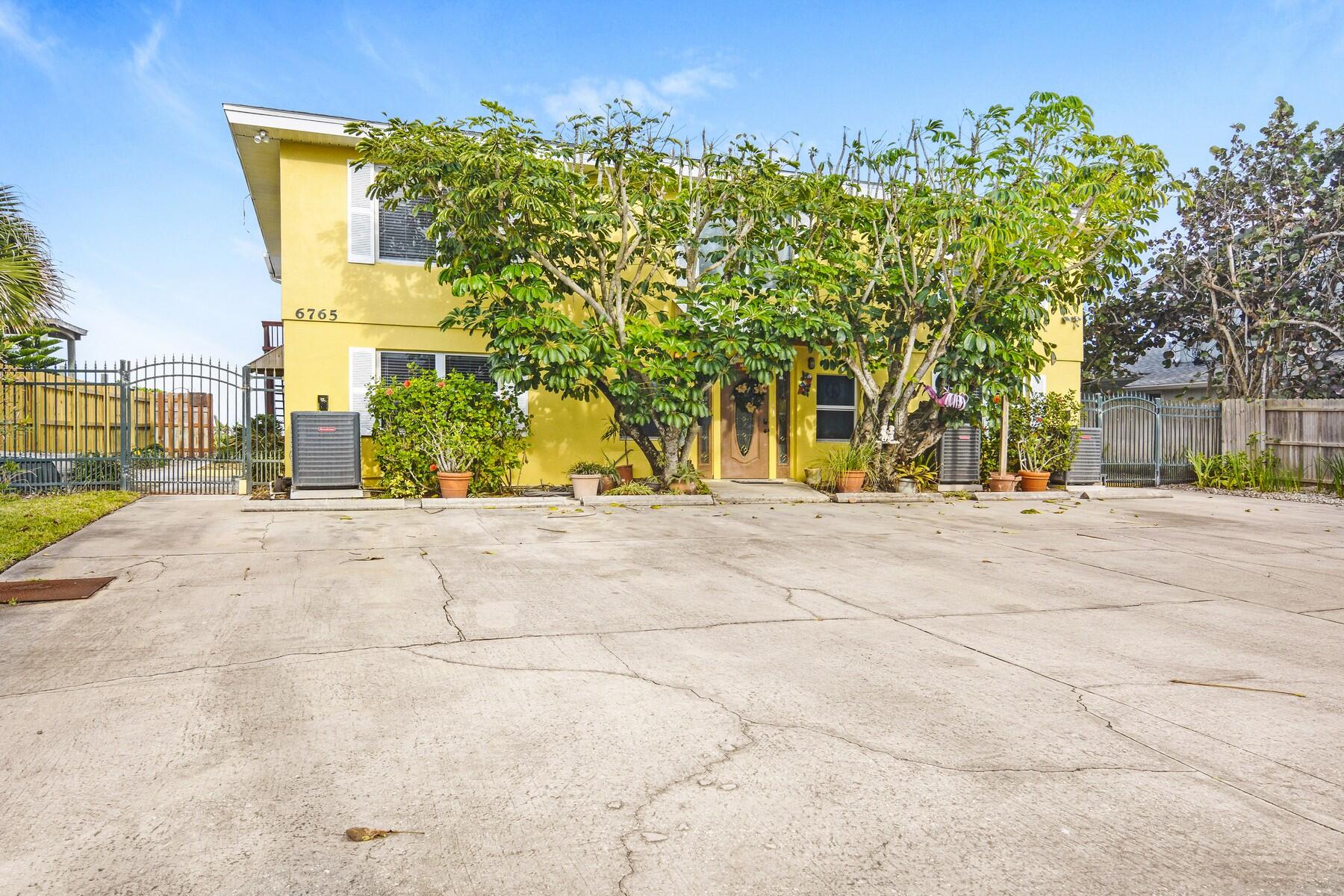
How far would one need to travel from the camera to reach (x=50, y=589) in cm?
568

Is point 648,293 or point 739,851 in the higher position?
point 648,293

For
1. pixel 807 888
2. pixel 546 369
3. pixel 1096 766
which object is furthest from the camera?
pixel 546 369

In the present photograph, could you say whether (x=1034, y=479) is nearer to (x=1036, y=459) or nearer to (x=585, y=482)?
(x=1036, y=459)

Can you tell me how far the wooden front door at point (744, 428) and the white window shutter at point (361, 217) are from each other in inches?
251

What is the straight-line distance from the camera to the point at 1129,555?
7.96 meters

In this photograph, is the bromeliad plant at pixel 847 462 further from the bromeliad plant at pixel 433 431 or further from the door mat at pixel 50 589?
the door mat at pixel 50 589

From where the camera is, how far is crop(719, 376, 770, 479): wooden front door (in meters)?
15.0

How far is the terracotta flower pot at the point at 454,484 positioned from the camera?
450 inches

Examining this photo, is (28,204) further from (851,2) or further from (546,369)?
(851,2)

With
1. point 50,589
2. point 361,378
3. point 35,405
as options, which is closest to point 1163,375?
point 361,378

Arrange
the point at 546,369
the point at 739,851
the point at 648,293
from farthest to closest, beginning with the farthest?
1. the point at 648,293
2. the point at 546,369
3. the point at 739,851

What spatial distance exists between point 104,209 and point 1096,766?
14.5 metres

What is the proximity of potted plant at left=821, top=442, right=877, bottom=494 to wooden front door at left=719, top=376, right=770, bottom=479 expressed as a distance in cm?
178

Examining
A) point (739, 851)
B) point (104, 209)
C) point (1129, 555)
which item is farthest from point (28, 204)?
point (1129, 555)
